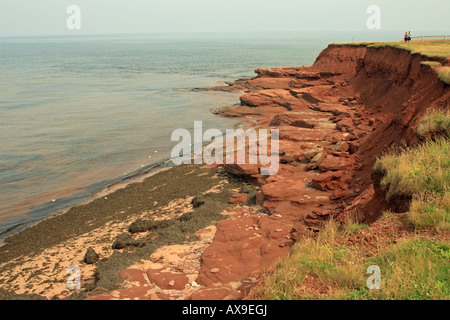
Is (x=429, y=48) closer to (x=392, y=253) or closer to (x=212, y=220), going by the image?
(x=212, y=220)

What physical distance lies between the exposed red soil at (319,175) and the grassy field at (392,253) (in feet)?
2.10

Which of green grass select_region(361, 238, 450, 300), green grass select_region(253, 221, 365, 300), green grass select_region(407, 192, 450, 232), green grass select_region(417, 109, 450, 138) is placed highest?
green grass select_region(417, 109, 450, 138)

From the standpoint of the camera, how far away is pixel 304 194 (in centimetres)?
1155

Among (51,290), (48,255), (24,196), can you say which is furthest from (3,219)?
(51,290)

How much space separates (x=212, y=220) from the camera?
11.2m

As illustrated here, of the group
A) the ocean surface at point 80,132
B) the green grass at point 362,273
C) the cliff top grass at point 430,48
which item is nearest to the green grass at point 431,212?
the green grass at point 362,273

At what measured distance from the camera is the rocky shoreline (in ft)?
26.6

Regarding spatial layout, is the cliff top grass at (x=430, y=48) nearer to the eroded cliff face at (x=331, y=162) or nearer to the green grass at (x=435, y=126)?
the eroded cliff face at (x=331, y=162)

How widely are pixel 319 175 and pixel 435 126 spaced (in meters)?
3.87

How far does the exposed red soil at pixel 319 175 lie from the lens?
26.9 ft

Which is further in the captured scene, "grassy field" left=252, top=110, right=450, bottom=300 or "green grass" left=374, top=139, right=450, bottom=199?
"green grass" left=374, top=139, right=450, bottom=199

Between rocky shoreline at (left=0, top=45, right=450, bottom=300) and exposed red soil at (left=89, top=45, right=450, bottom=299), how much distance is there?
4cm

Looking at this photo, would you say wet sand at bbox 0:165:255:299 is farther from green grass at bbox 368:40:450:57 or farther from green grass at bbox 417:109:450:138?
green grass at bbox 368:40:450:57

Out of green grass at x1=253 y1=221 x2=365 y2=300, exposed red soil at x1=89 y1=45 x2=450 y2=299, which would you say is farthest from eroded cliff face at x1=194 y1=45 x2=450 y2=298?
green grass at x1=253 y1=221 x2=365 y2=300
